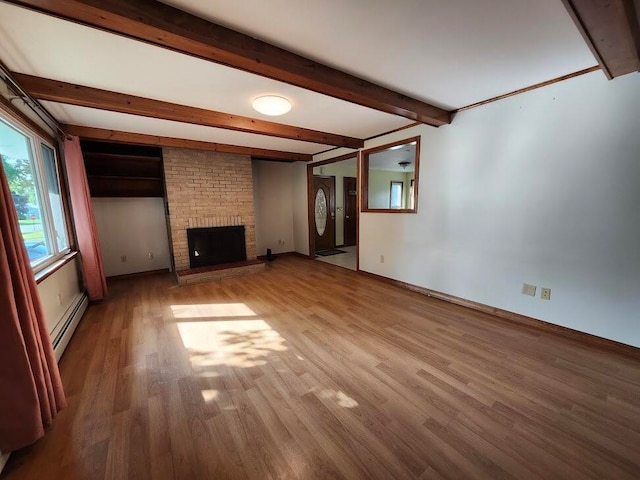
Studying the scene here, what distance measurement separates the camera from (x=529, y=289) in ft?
8.26

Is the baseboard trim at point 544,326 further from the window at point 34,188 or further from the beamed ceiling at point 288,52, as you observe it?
the window at point 34,188

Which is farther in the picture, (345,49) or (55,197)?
(55,197)

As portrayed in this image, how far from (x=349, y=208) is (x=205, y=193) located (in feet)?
12.5

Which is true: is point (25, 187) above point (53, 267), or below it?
above

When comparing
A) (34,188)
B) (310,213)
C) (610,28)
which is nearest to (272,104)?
(610,28)

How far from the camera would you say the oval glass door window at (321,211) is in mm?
6187

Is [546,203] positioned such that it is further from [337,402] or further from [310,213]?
[310,213]

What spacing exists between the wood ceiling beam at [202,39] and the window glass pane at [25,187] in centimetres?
162

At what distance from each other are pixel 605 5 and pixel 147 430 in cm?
325

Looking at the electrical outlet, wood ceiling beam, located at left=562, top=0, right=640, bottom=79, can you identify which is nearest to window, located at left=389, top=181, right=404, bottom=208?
the electrical outlet

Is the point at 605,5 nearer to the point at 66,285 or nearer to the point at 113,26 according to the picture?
the point at 113,26

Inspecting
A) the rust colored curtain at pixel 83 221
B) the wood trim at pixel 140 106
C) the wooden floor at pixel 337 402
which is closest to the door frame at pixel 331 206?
the wood trim at pixel 140 106

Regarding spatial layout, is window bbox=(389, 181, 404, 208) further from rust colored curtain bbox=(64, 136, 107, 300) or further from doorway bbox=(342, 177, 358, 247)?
rust colored curtain bbox=(64, 136, 107, 300)

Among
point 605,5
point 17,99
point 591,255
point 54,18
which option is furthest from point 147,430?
point 591,255
